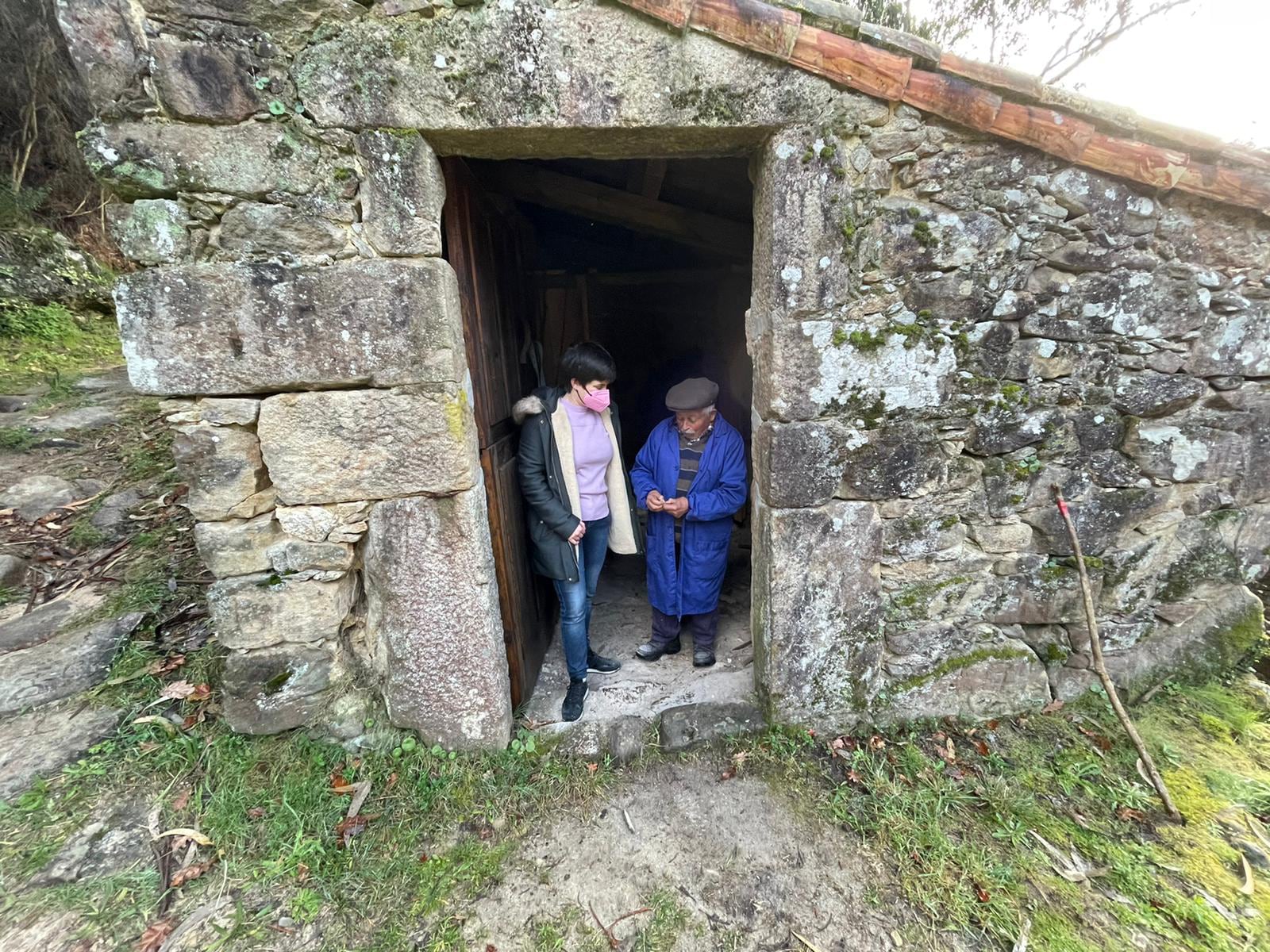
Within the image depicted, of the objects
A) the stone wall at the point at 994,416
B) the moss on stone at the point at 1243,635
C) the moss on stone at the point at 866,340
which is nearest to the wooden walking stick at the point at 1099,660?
the stone wall at the point at 994,416

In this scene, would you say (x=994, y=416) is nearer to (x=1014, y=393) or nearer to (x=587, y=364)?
(x=1014, y=393)

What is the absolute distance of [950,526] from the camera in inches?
89.8

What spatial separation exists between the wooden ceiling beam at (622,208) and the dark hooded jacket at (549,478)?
1496 mm

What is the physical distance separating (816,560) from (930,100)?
1786 mm

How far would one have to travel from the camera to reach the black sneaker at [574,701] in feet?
8.64

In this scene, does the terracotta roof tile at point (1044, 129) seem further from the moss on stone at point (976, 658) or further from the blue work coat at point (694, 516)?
the moss on stone at point (976, 658)

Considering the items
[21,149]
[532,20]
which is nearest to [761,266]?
[532,20]

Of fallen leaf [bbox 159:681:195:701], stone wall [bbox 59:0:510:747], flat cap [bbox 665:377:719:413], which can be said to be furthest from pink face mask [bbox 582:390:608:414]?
fallen leaf [bbox 159:681:195:701]

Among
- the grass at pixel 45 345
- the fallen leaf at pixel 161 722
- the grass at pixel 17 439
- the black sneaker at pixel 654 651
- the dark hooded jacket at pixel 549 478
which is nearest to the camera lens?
the fallen leaf at pixel 161 722

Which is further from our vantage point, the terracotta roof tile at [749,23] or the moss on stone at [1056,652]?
the moss on stone at [1056,652]

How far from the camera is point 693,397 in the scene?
114 inches

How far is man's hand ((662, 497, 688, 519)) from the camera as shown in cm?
291

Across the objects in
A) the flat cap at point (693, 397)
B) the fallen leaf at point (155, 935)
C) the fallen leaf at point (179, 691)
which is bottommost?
the fallen leaf at point (155, 935)

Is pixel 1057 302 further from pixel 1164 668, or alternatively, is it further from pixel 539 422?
pixel 539 422
